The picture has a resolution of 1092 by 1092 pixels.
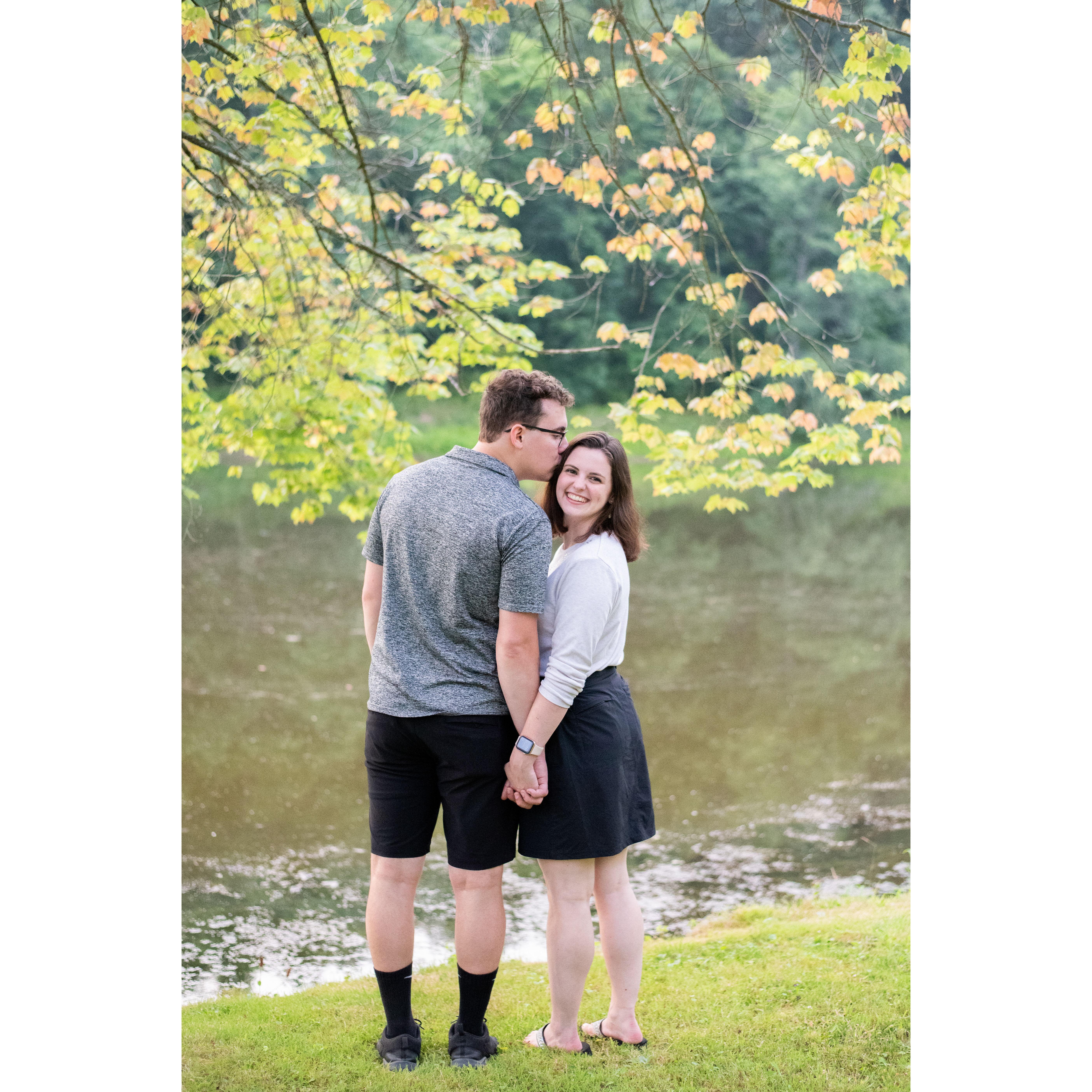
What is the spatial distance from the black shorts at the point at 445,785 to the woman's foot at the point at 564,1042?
0.47 meters

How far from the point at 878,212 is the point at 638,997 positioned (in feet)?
9.53

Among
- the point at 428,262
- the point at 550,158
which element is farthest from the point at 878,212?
the point at 428,262

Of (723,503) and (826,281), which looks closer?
(723,503)

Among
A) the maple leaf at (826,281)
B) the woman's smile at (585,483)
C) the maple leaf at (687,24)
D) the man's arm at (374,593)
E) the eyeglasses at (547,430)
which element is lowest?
the man's arm at (374,593)

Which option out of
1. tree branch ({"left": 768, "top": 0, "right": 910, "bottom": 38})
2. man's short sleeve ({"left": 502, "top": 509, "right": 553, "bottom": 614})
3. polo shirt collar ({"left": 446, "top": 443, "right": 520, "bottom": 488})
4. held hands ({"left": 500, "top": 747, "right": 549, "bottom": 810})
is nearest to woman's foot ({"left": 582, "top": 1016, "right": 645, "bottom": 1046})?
held hands ({"left": 500, "top": 747, "right": 549, "bottom": 810})

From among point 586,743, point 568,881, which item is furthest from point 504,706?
point 568,881

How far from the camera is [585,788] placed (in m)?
2.23

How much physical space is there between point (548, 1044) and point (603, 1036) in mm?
151

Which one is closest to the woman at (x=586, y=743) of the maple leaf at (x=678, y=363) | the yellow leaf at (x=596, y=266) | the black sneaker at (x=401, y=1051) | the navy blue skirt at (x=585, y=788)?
the navy blue skirt at (x=585, y=788)

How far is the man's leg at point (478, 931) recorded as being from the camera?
2.22 meters

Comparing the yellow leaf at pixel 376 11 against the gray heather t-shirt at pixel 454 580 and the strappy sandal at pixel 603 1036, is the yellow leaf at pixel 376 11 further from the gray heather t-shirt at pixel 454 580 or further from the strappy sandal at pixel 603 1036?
the strappy sandal at pixel 603 1036

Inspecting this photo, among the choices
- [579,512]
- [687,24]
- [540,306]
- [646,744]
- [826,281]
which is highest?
[687,24]

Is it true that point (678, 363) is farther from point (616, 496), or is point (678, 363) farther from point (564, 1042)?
point (564, 1042)

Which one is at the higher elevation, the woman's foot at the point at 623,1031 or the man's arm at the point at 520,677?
the man's arm at the point at 520,677
